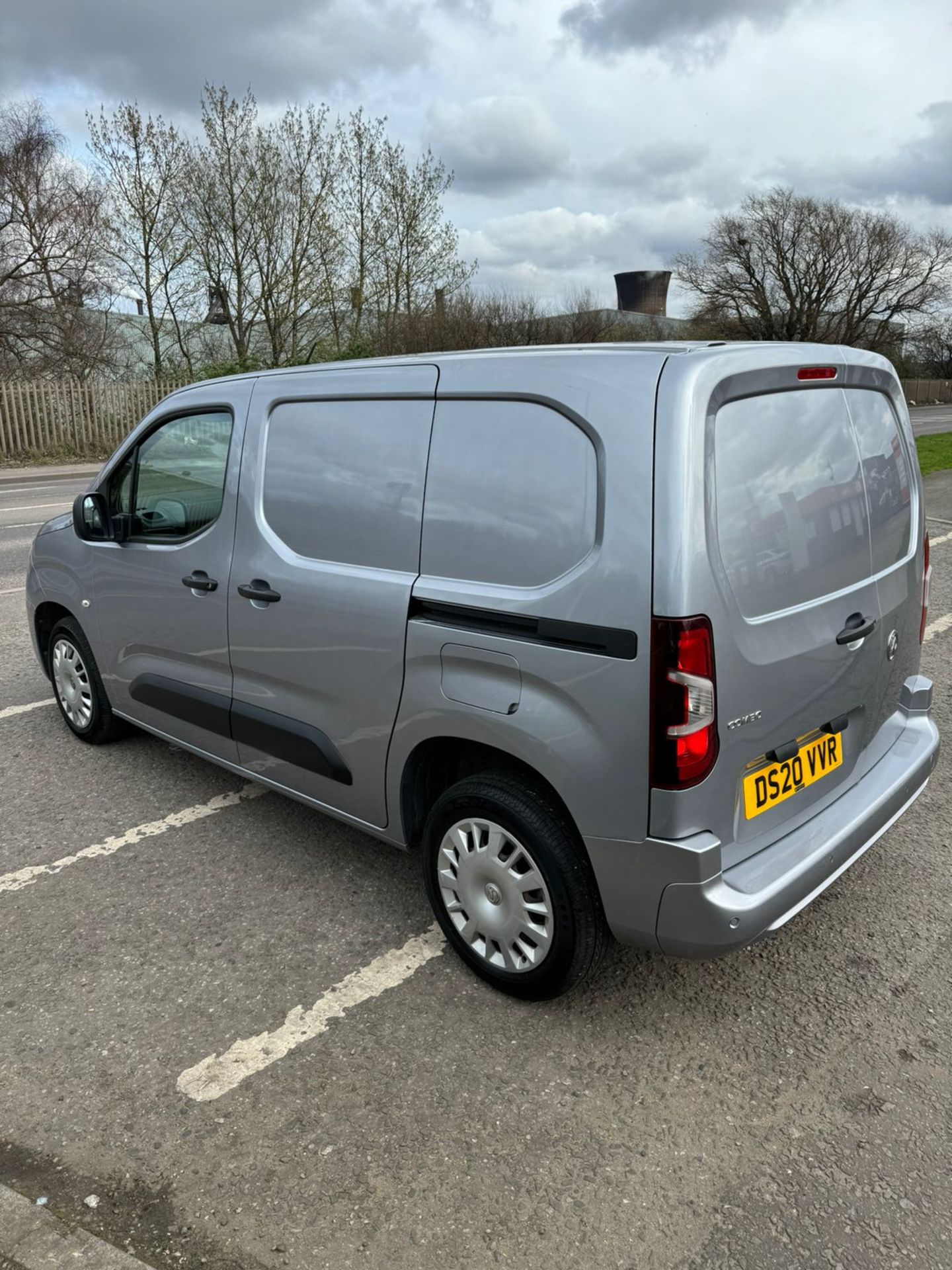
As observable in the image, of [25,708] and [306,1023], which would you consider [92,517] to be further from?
[306,1023]

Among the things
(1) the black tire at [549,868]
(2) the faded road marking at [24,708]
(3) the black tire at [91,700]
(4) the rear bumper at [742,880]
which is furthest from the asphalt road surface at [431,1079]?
(2) the faded road marking at [24,708]

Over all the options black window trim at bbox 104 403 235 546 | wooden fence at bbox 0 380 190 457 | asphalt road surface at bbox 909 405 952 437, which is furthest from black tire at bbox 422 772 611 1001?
asphalt road surface at bbox 909 405 952 437

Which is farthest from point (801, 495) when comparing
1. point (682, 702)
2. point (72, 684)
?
point (72, 684)

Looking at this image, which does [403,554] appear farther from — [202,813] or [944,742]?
[944,742]

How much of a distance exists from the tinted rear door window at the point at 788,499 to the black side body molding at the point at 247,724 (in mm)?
1508

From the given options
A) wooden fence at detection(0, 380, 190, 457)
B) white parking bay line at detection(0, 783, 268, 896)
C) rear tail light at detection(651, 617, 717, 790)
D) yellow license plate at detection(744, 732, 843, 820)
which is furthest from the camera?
wooden fence at detection(0, 380, 190, 457)

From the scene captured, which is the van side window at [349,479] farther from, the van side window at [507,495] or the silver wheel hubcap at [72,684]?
the silver wheel hubcap at [72,684]

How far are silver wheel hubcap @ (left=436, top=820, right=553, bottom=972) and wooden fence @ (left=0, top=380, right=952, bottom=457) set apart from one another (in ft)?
70.1

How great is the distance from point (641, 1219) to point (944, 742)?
328cm

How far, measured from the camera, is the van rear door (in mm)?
2254

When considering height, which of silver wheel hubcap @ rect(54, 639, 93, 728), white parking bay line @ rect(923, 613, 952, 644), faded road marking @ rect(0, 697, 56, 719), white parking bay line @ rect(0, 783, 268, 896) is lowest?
white parking bay line @ rect(923, 613, 952, 644)

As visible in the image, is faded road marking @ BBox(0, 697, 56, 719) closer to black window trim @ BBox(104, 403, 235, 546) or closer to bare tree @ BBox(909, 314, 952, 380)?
black window trim @ BBox(104, 403, 235, 546)

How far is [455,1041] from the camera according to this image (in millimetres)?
2625

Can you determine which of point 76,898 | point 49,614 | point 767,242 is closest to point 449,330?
point 49,614
